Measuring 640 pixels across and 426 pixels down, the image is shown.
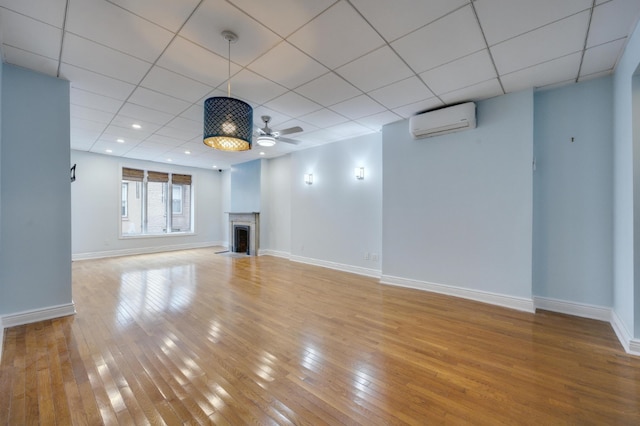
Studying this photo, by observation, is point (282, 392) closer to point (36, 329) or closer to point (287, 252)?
point (36, 329)

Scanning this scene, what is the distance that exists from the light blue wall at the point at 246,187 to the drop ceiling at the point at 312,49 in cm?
361

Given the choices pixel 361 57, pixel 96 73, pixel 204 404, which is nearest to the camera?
pixel 204 404

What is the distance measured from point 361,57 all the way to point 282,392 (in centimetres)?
300

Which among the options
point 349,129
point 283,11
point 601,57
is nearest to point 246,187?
point 349,129

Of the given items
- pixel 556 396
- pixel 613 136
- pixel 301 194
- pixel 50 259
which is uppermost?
pixel 613 136

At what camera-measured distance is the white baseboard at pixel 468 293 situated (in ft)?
10.6

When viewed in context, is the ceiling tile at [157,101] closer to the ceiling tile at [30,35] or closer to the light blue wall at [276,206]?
the ceiling tile at [30,35]

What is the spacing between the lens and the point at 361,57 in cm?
255

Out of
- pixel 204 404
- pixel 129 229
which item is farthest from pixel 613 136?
pixel 129 229

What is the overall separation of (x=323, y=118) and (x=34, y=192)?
3.77 m

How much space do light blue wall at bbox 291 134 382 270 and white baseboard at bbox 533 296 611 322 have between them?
7.86 ft

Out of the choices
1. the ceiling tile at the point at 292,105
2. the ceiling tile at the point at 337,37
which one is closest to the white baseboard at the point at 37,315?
the ceiling tile at the point at 292,105

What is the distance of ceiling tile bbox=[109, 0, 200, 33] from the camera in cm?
188

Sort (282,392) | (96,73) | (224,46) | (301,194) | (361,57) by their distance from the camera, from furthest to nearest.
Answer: (301,194), (96,73), (361,57), (224,46), (282,392)
